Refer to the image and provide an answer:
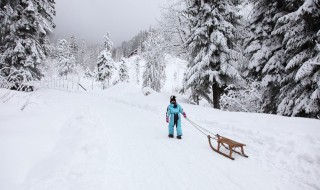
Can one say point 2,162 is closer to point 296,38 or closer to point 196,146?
point 196,146

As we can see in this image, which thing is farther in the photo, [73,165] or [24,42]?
[24,42]

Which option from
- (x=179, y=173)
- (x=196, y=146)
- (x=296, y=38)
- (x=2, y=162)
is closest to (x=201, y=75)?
(x=296, y=38)

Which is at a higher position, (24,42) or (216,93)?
(24,42)

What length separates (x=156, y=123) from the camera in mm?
11930

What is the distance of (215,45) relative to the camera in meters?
14.3

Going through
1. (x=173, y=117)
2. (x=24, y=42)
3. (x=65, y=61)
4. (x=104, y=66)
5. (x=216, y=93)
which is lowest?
(x=173, y=117)

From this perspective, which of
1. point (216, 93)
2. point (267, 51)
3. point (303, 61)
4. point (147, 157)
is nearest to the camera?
point (147, 157)

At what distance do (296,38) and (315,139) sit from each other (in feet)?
19.4

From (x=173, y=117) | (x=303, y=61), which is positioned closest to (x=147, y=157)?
(x=173, y=117)

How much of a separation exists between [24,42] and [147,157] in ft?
60.4

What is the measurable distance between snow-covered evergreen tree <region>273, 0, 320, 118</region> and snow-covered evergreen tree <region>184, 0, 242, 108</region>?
325 centimetres

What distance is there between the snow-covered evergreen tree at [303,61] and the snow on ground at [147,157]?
6.76ft

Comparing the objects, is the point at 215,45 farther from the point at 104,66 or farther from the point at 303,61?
the point at 104,66

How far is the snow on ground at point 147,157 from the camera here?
474cm
